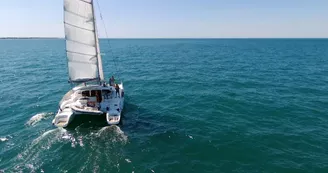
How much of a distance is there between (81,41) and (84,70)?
3684 millimetres

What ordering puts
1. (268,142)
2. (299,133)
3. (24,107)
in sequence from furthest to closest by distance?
(24,107) → (299,133) → (268,142)

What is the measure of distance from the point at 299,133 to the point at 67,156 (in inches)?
929

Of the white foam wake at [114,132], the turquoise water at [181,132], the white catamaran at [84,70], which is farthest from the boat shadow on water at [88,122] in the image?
the white foam wake at [114,132]

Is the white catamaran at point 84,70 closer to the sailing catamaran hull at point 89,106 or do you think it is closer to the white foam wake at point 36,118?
the sailing catamaran hull at point 89,106

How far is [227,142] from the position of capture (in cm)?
2295

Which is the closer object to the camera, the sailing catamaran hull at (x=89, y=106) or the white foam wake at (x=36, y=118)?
the sailing catamaran hull at (x=89, y=106)

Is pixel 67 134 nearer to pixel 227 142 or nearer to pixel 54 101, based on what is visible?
pixel 54 101

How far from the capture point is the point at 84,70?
95.3 feet

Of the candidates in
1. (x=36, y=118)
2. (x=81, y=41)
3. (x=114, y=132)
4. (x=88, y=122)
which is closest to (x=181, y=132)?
(x=114, y=132)

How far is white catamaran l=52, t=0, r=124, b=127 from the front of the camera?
25.6 meters

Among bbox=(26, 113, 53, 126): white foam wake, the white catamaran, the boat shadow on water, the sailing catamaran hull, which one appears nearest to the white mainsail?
the white catamaran

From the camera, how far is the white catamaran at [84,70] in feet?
84.0

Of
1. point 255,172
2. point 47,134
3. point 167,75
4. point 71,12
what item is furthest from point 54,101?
point 255,172

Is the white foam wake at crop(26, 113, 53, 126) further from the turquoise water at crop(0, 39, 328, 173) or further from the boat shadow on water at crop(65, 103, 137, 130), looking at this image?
the boat shadow on water at crop(65, 103, 137, 130)
